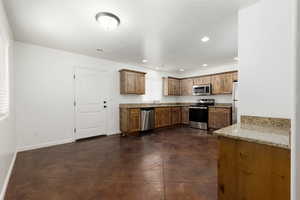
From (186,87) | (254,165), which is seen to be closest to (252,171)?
(254,165)

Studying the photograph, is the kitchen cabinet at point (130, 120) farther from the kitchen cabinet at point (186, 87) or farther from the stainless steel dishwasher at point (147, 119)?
the kitchen cabinet at point (186, 87)

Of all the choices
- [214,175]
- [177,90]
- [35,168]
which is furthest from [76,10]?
[177,90]

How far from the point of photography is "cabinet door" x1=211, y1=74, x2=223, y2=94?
5.32 metres

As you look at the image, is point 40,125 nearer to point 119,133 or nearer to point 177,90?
point 119,133

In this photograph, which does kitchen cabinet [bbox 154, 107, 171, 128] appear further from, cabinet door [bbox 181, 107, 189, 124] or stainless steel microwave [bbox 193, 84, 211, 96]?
stainless steel microwave [bbox 193, 84, 211, 96]

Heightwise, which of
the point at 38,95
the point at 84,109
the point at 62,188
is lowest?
the point at 62,188

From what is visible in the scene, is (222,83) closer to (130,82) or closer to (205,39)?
(205,39)

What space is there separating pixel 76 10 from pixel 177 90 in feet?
17.4

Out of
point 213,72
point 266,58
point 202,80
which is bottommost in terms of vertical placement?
point 266,58

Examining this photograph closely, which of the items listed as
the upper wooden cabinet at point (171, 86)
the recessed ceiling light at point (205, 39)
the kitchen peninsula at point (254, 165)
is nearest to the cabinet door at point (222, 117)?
the upper wooden cabinet at point (171, 86)

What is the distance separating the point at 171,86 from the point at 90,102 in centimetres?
358

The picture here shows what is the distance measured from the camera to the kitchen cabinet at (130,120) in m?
4.61

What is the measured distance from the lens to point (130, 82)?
494 centimetres

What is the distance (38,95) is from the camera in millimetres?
3432
